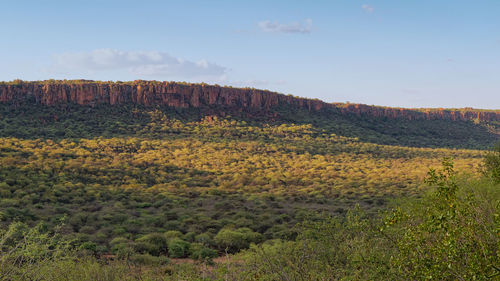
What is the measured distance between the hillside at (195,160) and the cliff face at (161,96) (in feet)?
0.82

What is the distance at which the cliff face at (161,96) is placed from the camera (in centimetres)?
6581

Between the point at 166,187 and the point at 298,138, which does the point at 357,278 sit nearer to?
the point at 166,187

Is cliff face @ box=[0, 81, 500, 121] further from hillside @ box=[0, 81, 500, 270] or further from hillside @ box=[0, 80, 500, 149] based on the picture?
hillside @ box=[0, 81, 500, 270]

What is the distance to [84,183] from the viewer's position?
109 feet

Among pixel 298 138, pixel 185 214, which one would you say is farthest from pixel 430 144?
pixel 185 214

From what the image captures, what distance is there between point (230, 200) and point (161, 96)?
52.2 metres

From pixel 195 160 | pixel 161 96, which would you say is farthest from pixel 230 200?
pixel 161 96

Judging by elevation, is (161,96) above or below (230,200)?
above

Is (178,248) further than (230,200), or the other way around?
(230,200)

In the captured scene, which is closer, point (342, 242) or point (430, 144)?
point (342, 242)

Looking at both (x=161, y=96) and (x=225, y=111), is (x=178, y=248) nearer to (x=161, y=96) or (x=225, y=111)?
(x=161, y=96)

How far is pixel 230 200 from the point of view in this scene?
29.6 metres

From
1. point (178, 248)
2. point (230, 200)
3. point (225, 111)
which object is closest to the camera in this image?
point (178, 248)

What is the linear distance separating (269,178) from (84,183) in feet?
63.4
